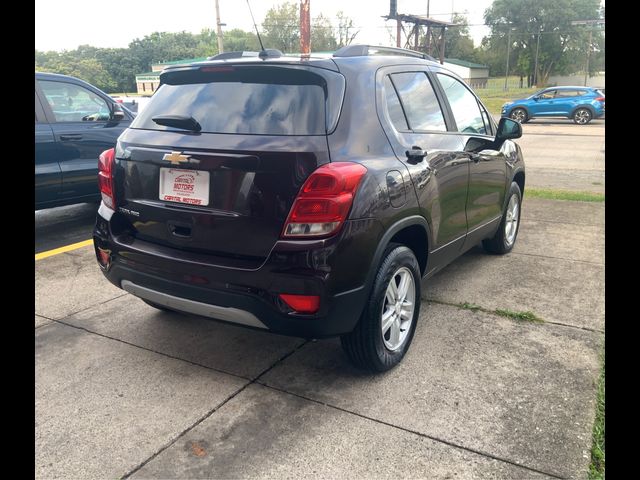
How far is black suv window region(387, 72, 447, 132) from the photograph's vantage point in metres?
3.43

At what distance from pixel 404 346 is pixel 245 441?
119 cm

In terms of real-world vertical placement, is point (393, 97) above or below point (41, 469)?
above

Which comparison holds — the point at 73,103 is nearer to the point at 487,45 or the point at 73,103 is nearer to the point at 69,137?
the point at 69,137

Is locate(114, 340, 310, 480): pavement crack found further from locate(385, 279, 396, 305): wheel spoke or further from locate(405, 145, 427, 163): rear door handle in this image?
locate(405, 145, 427, 163): rear door handle

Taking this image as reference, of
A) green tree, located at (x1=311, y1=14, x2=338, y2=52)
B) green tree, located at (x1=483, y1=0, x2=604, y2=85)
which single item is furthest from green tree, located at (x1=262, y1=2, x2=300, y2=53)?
green tree, located at (x1=483, y1=0, x2=604, y2=85)

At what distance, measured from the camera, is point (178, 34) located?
9800 cm

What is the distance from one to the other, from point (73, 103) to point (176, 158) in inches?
170

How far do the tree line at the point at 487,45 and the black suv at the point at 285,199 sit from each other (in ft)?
182

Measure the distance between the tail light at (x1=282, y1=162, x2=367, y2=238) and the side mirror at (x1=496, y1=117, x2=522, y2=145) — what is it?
245 cm

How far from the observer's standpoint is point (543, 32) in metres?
65.6
